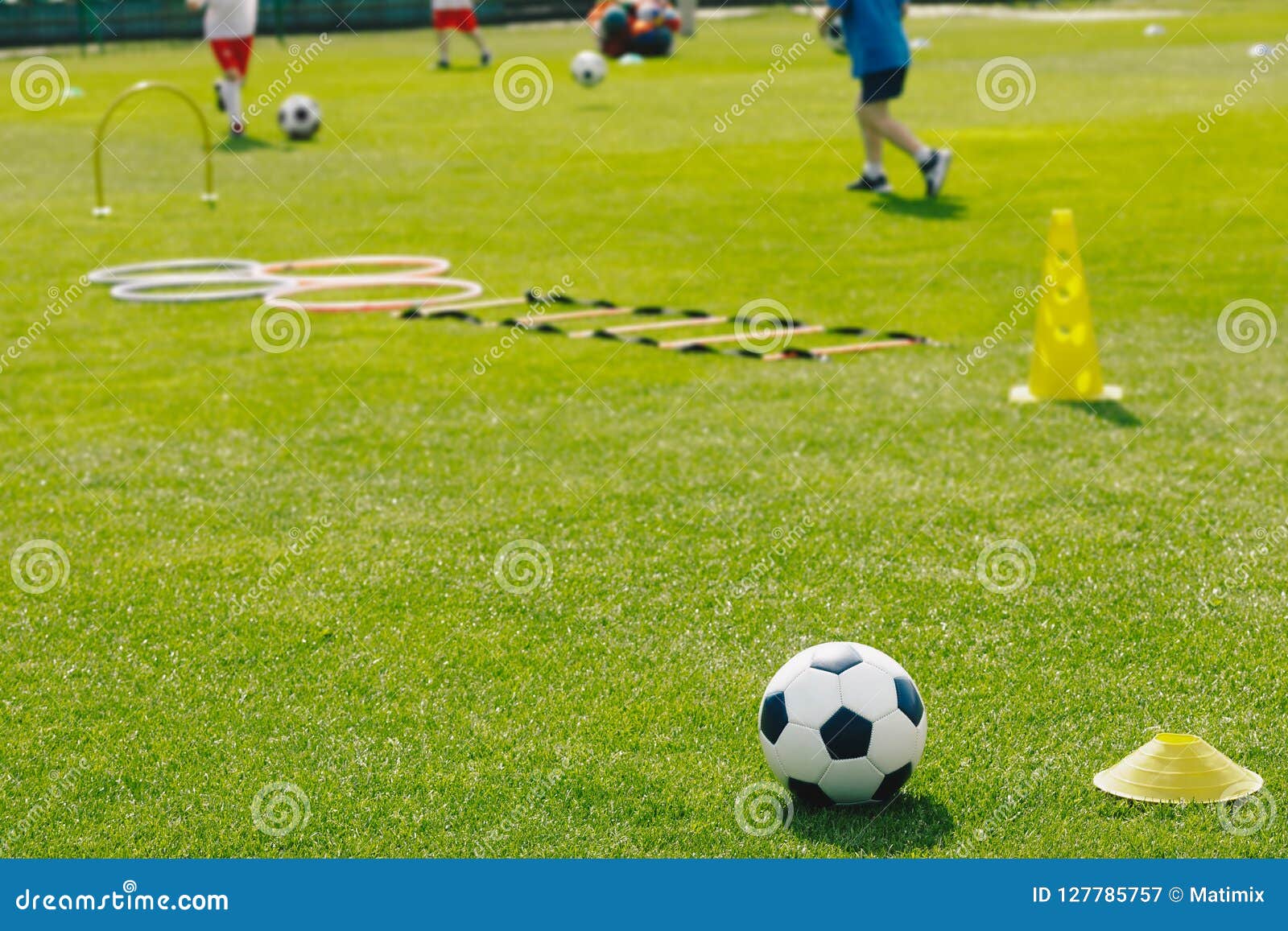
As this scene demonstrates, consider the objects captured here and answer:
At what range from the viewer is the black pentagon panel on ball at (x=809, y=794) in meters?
4.68

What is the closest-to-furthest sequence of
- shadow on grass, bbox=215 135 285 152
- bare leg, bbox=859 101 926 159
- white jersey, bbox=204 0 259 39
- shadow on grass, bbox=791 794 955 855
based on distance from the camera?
1. shadow on grass, bbox=791 794 955 855
2. bare leg, bbox=859 101 926 159
3. white jersey, bbox=204 0 259 39
4. shadow on grass, bbox=215 135 285 152

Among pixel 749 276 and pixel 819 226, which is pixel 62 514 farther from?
pixel 819 226

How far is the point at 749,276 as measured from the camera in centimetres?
1326

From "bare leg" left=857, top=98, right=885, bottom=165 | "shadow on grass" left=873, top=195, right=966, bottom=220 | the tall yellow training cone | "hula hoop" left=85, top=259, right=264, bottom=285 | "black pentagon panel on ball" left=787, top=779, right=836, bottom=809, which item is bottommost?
"shadow on grass" left=873, top=195, right=966, bottom=220

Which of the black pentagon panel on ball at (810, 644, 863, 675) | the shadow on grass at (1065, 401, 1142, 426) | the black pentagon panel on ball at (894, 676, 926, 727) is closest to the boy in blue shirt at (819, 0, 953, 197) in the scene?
the shadow on grass at (1065, 401, 1142, 426)

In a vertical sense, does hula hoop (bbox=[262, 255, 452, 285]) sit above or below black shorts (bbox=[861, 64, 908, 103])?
below

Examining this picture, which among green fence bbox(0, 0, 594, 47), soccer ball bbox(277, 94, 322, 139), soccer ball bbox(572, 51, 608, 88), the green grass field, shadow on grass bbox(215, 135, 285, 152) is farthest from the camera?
green fence bbox(0, 0, 594, 47)

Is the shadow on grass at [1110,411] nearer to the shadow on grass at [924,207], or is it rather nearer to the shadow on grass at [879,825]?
the shadow on grass at [879,825]

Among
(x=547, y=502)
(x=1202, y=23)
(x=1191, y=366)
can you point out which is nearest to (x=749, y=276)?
(x=1191, y=366)

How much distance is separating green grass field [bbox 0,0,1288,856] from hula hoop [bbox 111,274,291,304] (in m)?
0.28

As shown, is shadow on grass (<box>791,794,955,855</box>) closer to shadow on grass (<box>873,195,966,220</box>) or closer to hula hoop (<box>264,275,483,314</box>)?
hula hoop (<box>264,275,483,314</box>)

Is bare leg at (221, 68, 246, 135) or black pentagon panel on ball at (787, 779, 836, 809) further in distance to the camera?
bare leg at (221, 68, 246, 135)

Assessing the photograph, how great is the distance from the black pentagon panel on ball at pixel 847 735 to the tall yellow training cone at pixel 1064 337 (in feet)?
16.9

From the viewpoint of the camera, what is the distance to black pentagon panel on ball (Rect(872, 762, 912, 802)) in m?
4.67
